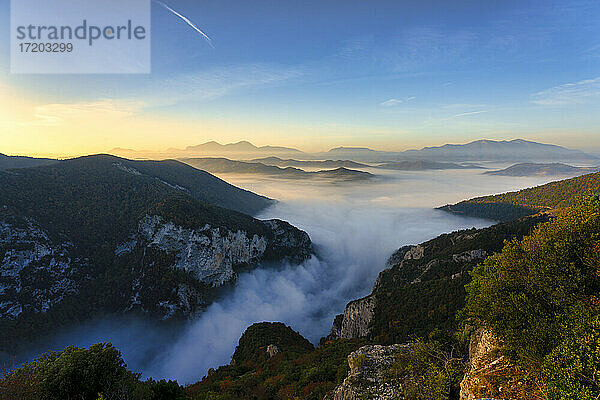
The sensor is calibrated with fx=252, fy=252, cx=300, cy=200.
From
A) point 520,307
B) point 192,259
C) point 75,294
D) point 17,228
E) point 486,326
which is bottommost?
point 75,294

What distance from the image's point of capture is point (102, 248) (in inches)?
4397

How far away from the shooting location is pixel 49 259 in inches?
3691

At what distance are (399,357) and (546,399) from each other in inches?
470

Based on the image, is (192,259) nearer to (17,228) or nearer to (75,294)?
(75,294)

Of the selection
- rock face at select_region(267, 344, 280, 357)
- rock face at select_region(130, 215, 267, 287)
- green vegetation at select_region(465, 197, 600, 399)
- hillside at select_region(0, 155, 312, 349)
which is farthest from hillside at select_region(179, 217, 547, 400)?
hillside at select_region(0, 155, 312, 349)

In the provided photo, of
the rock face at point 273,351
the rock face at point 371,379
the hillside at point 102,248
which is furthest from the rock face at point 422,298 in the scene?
the hillside at point 102,248

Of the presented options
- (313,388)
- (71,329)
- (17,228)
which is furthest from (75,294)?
(313,388)

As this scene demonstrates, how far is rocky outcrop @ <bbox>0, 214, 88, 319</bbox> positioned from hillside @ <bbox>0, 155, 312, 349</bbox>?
11.1 inches

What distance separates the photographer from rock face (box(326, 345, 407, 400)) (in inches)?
717

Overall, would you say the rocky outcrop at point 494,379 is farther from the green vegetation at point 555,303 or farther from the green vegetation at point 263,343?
the green vegetation at point 263,343

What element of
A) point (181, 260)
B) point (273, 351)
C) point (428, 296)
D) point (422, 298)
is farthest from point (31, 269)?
point (428, 296)

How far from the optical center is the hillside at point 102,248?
87125 millimetres

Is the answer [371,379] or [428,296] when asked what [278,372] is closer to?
[371,379]

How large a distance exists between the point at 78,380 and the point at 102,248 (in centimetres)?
11205
